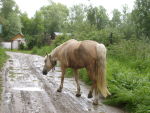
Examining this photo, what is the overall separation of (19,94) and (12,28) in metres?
52.4

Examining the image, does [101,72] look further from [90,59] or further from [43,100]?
[43,100]

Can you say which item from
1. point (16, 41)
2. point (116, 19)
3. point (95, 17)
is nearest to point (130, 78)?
point (95, 17)

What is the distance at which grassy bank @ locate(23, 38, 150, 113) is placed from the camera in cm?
659

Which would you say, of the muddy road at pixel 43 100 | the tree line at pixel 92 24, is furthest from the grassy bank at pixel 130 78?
the tree line at pixel 92 24

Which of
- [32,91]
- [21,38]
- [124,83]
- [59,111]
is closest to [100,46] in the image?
[124,83]

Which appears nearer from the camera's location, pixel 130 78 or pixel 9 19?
pixel 130 78

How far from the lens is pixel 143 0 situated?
3086 centimetres

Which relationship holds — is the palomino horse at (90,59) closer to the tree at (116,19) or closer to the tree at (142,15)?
the tree at (142,15)

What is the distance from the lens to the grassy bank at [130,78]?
21.6ft

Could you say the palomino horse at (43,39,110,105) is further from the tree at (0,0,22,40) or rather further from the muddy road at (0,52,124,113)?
the tree at (0,0,22,40)

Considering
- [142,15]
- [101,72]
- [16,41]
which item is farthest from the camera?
[16,41]

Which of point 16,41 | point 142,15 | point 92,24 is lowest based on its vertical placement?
point 16,41

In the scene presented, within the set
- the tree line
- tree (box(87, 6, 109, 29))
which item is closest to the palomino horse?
the tree line

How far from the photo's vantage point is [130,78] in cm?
834
